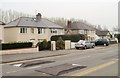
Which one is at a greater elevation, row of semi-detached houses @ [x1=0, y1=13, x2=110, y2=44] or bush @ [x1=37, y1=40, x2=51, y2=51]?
row of semi-detached houses @ [x1=0, y1=13, x2=110, y2=44]

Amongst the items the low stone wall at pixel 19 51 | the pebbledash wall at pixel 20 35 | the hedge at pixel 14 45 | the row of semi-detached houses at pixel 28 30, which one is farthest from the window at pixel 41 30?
the low stone wall at pixel 19 51

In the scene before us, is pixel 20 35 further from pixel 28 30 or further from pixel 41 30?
pixel 41 30

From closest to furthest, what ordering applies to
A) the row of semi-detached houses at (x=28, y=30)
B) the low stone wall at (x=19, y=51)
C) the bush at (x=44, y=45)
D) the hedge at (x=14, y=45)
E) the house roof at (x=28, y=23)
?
the low stone wall at (x=19, y=51) → the hedge at (x=14, y=45) → the bush at (x=44, y=45) → the row of semi-detached houses at (x=28, y=30) → the house roof at (x=28, y=23)

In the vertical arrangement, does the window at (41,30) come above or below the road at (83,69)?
above

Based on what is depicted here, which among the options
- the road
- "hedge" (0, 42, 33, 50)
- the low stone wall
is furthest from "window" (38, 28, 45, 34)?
the road

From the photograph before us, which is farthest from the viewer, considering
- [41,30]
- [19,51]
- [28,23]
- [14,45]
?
[41,30]

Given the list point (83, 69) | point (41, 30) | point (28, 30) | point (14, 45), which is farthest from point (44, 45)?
point (83, 69)

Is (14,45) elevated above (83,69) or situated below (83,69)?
above

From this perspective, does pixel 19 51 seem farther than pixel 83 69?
Yes

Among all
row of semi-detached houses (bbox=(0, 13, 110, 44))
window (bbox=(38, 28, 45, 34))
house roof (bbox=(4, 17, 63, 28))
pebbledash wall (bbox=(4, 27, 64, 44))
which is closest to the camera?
pebbledash wall (bbox=(4, 27, 64, 44))

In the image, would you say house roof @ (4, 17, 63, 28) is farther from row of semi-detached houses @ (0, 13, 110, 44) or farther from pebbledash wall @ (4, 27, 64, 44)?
pebbledash wall @ (4, 27, 64, 44)

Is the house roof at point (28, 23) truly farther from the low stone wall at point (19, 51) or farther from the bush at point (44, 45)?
the low stone wall at point (19, 51)

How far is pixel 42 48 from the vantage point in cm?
2586

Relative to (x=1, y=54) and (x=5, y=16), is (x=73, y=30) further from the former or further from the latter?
(x=1, y=54)
